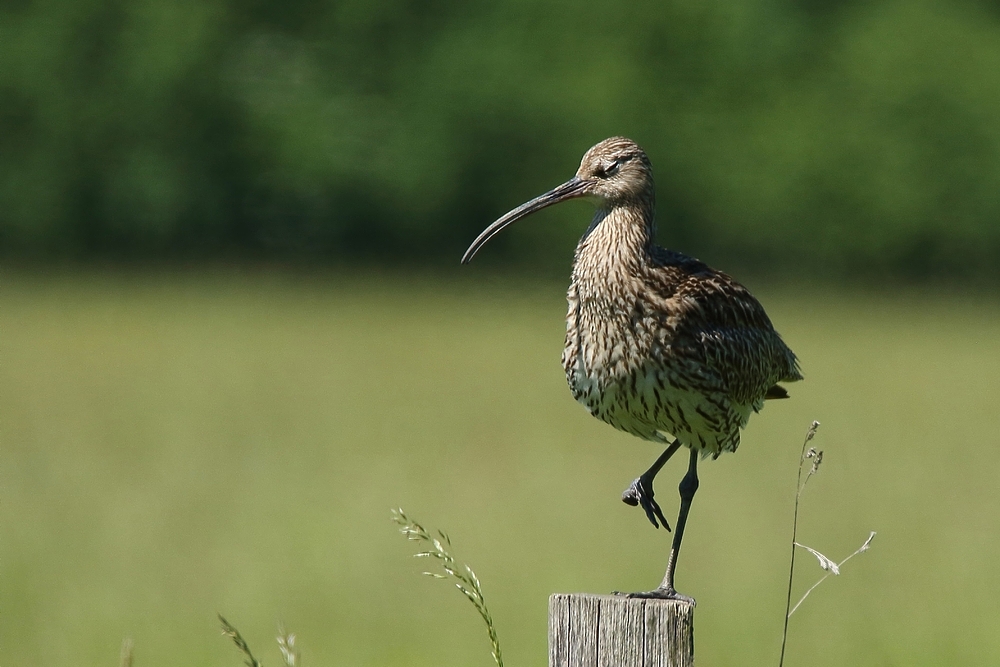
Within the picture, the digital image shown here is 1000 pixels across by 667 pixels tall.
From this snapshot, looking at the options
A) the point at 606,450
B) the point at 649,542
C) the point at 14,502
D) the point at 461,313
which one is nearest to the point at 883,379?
the point at 606,450

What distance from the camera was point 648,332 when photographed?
6.21 meters

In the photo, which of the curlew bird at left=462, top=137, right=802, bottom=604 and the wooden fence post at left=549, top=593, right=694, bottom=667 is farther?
the curlew bird at left=462, top=137, right=802, bottom=604

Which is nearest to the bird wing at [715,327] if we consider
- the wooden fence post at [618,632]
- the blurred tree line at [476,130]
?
the wooden fence post at [618,632]

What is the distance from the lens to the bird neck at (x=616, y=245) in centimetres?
644

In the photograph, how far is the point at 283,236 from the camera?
41.1m

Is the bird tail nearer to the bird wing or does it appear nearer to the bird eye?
the bird wing

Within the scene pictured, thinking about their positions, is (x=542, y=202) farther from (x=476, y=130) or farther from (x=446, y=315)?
(x=476, y=130)

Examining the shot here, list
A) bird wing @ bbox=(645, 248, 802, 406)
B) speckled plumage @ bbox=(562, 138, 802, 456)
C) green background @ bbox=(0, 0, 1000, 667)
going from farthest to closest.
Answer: green background @ bbox=(0, 0, 1000, 667) < bird wing @ bbox=(645, 248, 802, 406) < speckled plumage @ bbox=(562, 138, 802, 456)

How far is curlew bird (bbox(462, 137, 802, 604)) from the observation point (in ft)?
20.2

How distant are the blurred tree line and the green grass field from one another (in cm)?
652

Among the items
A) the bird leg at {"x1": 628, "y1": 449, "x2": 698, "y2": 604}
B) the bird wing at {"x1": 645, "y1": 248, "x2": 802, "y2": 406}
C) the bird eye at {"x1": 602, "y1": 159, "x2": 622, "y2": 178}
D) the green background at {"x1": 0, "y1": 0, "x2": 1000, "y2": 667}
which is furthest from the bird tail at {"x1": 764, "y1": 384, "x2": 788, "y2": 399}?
the green background at {"x1": 0, "y1": 0, "x2": 1000, "y2": 667}

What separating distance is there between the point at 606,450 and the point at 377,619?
9.06 meters

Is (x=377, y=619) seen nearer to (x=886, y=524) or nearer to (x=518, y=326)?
(x=886, y=524)

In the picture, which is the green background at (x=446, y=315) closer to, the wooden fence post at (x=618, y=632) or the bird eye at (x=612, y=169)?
the bird eye at (x=612, y=169)
